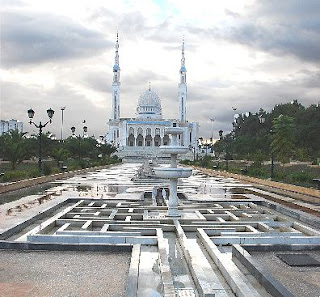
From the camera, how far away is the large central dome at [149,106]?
8275 cm

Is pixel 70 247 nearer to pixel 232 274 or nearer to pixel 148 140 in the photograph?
pixel 232 274

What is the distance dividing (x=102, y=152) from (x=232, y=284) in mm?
44848

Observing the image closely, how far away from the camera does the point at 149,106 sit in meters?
83.4

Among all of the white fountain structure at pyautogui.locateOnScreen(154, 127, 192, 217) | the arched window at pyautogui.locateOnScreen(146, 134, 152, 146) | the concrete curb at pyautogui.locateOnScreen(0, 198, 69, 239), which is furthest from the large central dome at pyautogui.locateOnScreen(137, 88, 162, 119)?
the white fountain structure at pyautogui.locateOnScreen(154, 127, 192, 217)

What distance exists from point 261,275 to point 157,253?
1633 millimetres

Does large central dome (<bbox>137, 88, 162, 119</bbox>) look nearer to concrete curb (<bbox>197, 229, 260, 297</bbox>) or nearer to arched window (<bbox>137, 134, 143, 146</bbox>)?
arched window (<bbox>137, 134, 143, 146</bbox>)

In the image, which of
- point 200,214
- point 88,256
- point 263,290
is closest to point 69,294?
point 88,256

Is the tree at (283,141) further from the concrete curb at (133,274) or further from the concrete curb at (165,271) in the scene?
the concrete curb at (133,274)

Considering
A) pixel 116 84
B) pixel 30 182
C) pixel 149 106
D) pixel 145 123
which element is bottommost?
pixel 30 182

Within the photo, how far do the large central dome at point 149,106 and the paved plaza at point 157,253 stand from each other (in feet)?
242

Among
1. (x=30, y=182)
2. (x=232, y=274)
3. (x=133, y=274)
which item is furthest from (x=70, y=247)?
(x=30, y=182)

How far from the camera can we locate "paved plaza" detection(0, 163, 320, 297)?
14.4 feet

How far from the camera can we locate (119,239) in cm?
621

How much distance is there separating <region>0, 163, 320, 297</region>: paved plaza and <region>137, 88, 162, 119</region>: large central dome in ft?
242
